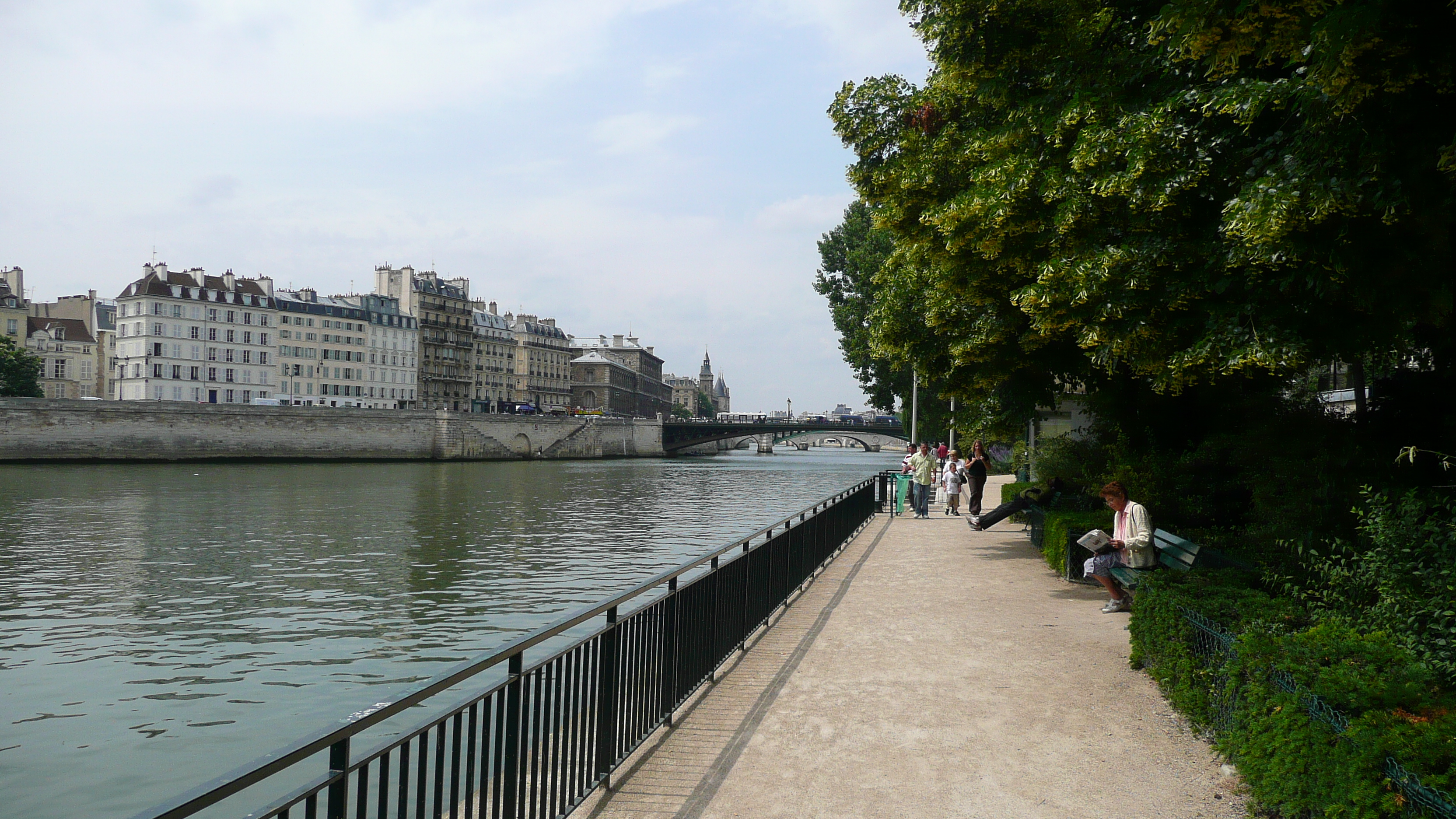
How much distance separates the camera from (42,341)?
10800 centimetres

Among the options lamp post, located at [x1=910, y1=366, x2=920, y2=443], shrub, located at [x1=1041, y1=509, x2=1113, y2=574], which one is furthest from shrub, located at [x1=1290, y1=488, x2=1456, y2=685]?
lamp post, located at [x1=910, y1=366, x2=920, y2=443]

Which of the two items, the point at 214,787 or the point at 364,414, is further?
the point at 364,414

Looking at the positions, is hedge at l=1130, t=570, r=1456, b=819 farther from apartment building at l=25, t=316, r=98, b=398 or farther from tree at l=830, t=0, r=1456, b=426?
apartment building at l=25, t=316, r=98, b=398

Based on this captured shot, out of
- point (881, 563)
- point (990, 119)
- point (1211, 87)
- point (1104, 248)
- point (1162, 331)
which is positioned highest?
point (990, 119)

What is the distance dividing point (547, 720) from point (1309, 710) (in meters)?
3.44

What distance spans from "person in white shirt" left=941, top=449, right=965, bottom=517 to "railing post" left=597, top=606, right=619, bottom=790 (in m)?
22.0

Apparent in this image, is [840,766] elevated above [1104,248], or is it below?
below

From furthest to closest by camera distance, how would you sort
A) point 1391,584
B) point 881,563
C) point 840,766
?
point 881,563, point 1391,584, point 840,766

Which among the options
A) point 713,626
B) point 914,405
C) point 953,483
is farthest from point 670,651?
point 914,405

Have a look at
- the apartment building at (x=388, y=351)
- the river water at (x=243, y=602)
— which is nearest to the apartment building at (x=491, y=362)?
the apartment building at (x=388, y=351)

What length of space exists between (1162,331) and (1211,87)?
7.76 ft

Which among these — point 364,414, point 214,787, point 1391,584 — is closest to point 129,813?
point 214,787

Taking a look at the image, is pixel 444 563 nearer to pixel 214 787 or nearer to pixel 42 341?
pixel 214 787

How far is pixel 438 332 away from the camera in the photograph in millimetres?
130500
